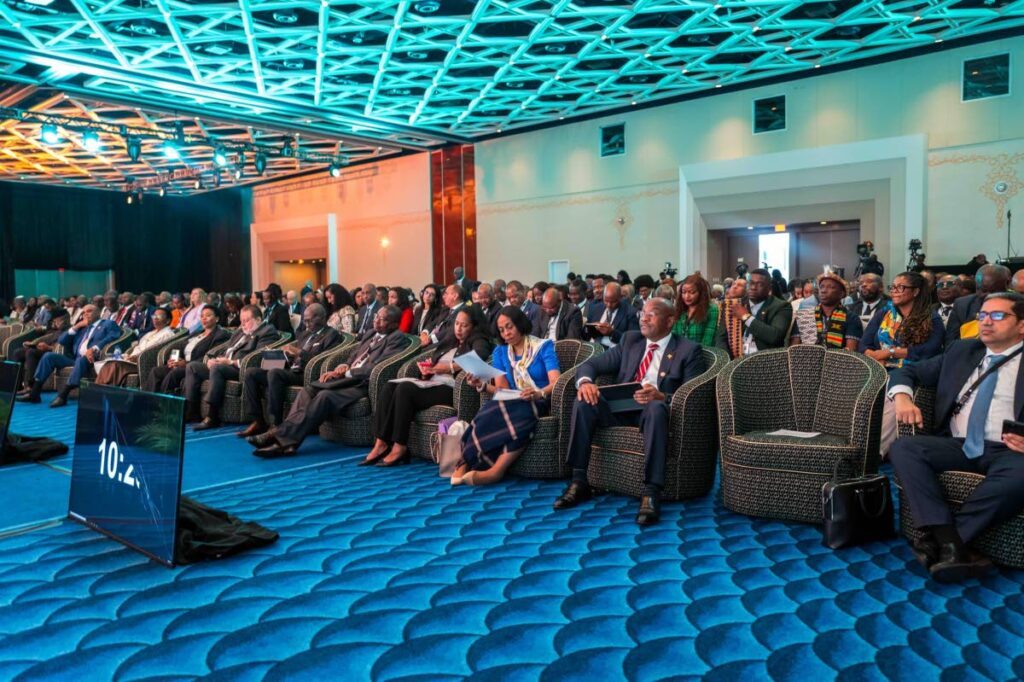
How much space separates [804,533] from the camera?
11.8 feet

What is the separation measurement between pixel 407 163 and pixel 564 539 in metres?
16.8

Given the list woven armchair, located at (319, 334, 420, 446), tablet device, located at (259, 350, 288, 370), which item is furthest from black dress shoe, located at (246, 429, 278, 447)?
tablet device, located at (259, 350, 288, 370)

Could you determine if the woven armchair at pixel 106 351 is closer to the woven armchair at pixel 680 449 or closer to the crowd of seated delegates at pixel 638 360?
the crowd of seated delegates at pixel 638 360

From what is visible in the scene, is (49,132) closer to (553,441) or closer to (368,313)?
(368,313)

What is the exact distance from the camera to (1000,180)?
37.2 ft

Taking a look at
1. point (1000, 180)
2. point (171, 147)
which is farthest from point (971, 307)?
point (171, 147)

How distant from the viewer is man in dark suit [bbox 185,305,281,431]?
694 centimetres

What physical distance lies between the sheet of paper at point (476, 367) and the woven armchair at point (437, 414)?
0.23m

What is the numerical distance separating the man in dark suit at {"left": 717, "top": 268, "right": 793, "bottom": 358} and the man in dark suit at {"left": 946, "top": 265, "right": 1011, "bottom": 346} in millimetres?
1057

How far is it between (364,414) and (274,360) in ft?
3.79

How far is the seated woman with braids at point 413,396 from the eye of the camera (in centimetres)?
540

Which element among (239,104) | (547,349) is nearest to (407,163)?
(239,104)

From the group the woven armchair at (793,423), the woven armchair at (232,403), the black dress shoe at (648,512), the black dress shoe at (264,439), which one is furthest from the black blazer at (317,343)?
the woven armchair at (793,423)

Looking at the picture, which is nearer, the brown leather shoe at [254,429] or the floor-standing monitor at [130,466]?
the floor-standing monitor at [130,466]
